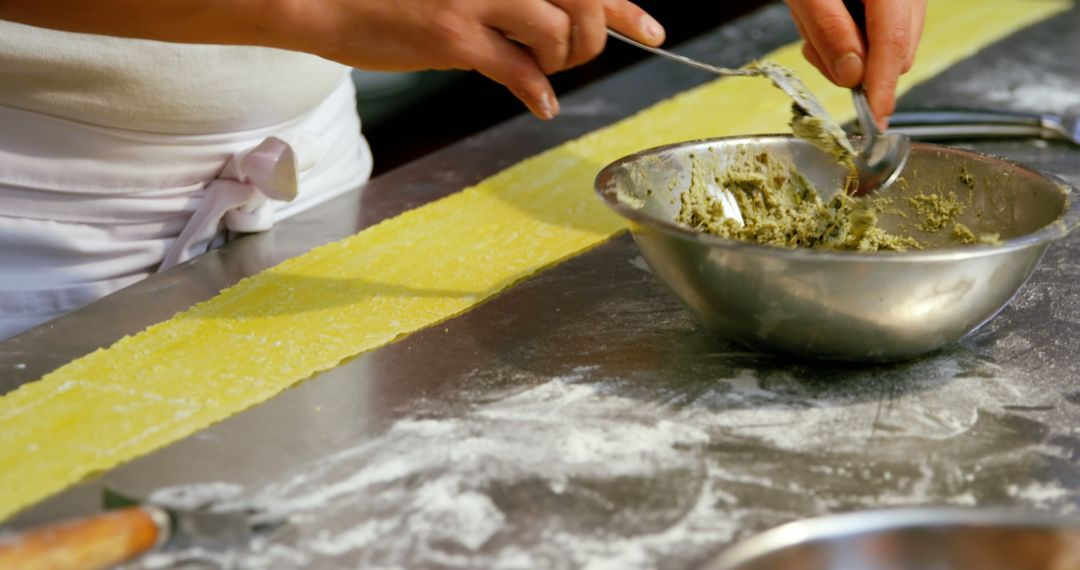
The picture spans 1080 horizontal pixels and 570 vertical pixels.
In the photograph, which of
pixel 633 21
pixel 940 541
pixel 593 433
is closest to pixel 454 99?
pixel 633 21

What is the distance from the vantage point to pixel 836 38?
3.86 ft

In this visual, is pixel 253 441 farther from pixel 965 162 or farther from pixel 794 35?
pixel 794 35

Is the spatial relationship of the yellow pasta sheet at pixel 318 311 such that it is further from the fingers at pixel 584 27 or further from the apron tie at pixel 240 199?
the fingers at pixel 584 27

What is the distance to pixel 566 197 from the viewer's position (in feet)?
4.62

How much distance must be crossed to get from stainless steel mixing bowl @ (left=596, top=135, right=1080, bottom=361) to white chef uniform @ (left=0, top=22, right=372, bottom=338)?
48 centimetres

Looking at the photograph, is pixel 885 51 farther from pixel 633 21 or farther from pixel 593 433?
pixel 593 433

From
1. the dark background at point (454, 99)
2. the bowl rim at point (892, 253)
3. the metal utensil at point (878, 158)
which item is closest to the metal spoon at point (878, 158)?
the metal utensil at point (878, 158)

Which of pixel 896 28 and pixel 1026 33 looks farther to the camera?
pixel 1026 33

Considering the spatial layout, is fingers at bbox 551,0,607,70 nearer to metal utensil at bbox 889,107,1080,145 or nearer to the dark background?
metal utensil at bbox 889,107,1080,145

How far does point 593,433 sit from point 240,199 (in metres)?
0.61

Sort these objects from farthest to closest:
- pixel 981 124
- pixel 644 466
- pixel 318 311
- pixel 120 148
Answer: pixel 981 124 → pixel 120 148 → pixel 318 311 → pixel 644 466

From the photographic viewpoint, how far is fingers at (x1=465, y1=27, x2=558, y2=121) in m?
0.95

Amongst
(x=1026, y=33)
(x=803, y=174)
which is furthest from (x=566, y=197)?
(x=1026, y=33)

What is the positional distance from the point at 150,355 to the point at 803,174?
64 centimetres
